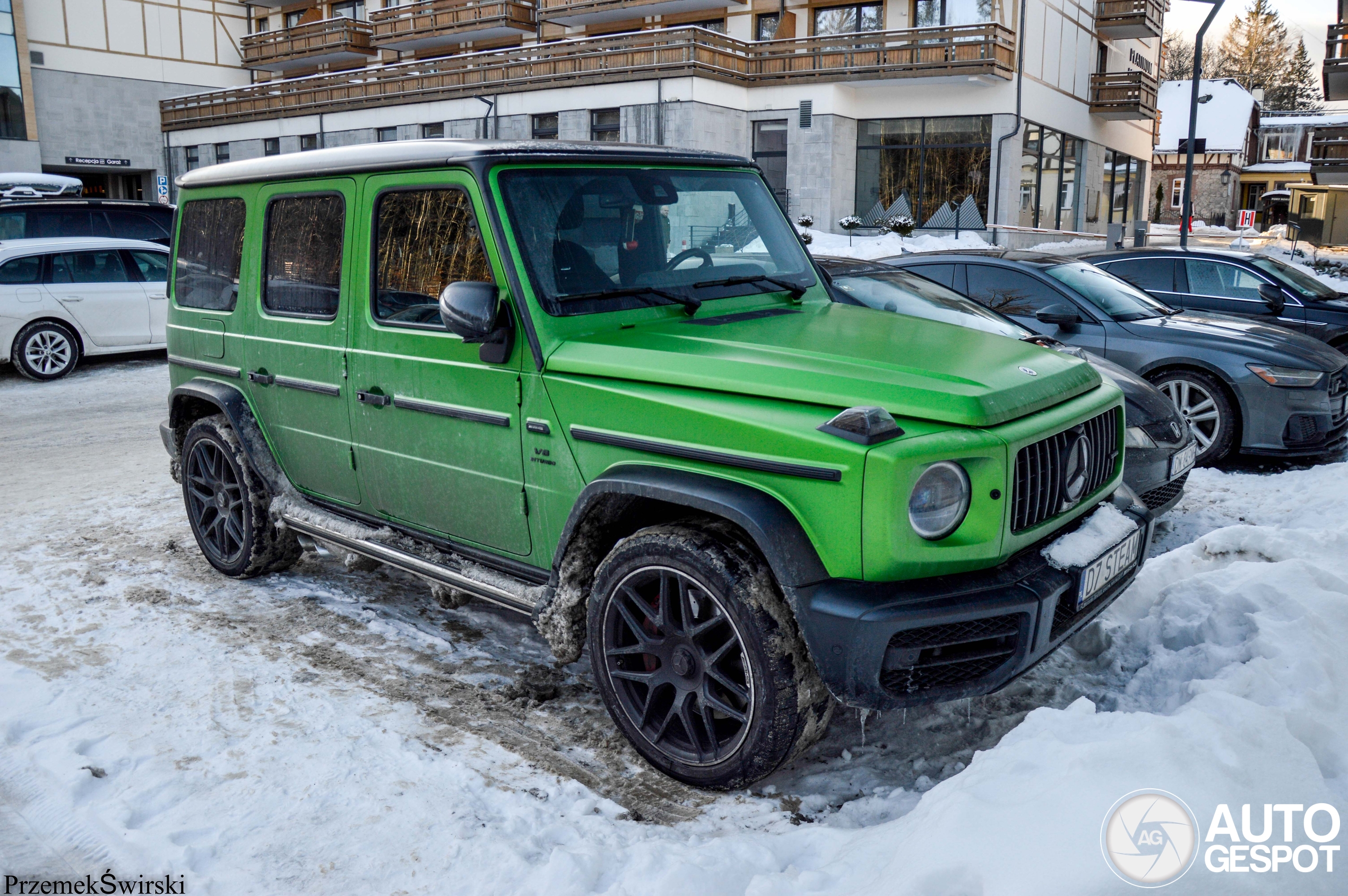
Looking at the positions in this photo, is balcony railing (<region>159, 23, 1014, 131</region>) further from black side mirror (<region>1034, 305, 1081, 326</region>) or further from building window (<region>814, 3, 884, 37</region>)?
black side mirror (<region>1034, 305, 1081, 326</region>)

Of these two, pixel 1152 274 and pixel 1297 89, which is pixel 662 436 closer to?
pixel 1152 274

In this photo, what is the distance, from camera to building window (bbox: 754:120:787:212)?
3191cm

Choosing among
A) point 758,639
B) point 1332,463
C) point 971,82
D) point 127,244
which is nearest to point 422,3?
point 971,82

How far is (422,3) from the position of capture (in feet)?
128

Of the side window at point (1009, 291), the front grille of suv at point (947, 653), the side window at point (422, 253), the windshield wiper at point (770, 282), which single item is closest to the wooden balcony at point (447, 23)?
the side window at point (1009, 291)

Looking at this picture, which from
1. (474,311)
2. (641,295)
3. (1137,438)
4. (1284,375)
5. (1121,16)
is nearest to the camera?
(474,311)

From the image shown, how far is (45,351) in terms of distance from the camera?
12.2 m

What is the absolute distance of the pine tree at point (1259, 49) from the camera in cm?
8938

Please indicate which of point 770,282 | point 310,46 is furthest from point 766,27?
point 770,282

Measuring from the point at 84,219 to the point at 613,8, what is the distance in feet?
80.1

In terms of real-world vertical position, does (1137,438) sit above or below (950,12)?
below

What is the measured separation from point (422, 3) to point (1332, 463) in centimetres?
3823

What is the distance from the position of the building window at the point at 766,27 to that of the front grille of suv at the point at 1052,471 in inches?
1289

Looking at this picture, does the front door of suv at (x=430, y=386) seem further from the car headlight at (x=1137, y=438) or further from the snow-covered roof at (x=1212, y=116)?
the snow-covered roof at (x=1212, y=116)
